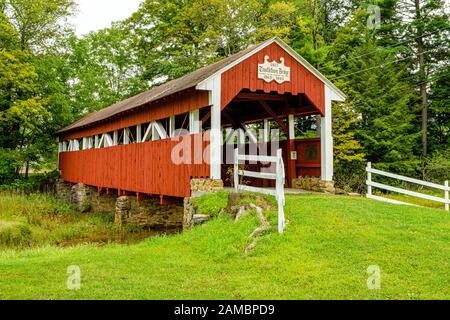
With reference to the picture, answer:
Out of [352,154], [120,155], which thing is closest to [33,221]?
[120,155]

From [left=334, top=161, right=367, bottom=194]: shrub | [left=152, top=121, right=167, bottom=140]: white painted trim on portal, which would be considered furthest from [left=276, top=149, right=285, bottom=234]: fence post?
[left=334, top=161, right=367, bottom=194]: shrub

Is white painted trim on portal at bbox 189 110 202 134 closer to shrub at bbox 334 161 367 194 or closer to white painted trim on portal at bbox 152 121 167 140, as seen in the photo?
white painted trim on portal at bbox 152 121 167 140

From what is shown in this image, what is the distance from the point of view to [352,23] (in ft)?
94.6

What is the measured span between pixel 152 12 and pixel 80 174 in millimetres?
13860

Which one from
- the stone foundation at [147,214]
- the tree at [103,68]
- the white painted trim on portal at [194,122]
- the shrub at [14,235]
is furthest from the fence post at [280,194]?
the tree at [103,68]

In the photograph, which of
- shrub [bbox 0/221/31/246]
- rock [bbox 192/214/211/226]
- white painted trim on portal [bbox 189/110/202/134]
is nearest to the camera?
rock [bbox 192/214/211/226]

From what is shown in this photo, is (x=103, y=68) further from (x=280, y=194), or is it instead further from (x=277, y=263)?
(x=277, y=263)

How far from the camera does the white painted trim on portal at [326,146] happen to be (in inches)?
513

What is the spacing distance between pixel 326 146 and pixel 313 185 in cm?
124

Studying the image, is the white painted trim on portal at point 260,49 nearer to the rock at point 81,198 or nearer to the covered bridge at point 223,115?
the covered bridge at point 223,115

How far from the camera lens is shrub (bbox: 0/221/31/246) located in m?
13.3

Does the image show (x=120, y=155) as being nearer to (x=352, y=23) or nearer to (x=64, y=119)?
(x=64, y=119)

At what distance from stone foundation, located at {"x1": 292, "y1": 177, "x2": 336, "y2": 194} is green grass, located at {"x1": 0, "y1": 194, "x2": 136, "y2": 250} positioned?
6643 millimetres

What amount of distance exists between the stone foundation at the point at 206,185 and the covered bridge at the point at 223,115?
0.45 feet
